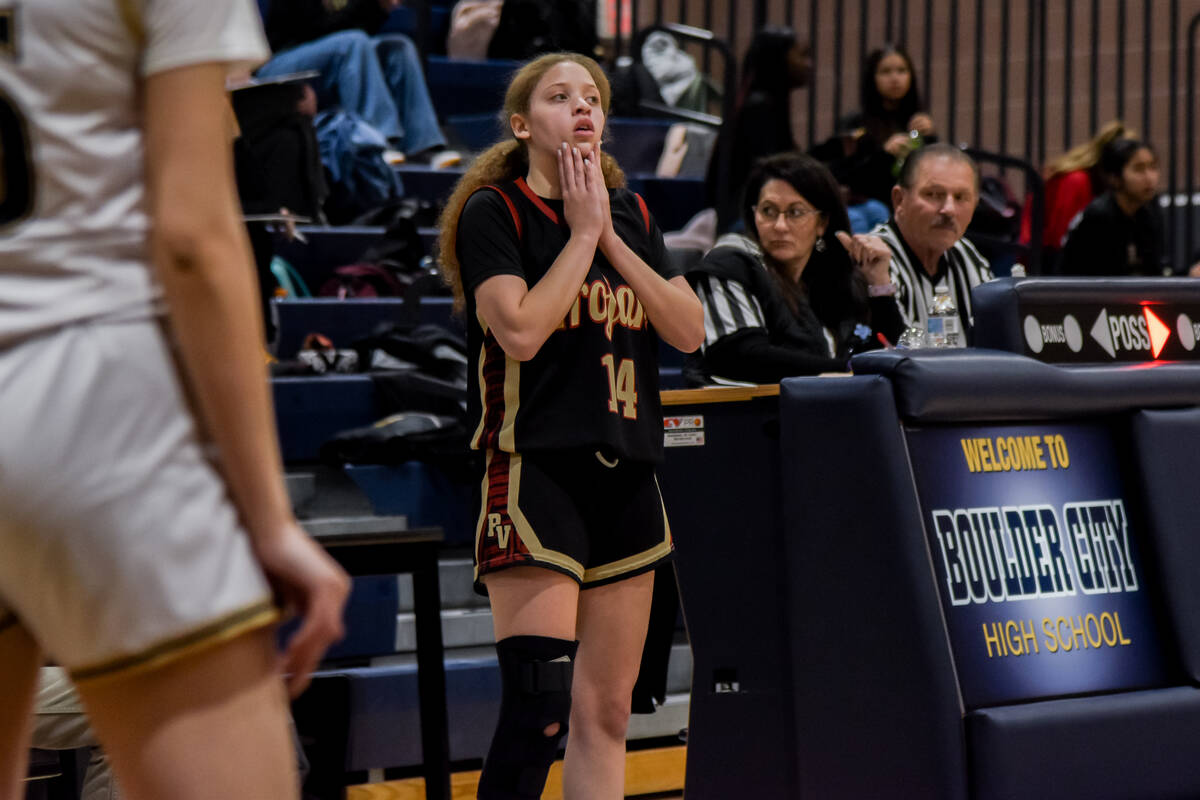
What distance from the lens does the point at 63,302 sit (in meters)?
1.17

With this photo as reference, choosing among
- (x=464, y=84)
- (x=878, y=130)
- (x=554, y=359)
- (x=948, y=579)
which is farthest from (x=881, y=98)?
(x=554, y=359)

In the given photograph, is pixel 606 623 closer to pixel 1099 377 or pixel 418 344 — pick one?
pixel 1099 377

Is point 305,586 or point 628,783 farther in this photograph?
point 628,783

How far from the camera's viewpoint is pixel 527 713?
105 inches

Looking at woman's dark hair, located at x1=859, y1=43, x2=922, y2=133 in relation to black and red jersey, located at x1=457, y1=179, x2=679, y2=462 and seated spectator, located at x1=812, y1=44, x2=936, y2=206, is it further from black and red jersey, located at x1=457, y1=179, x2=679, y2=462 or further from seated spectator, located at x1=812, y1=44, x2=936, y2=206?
black and red jersey, located at x1=457, y1=179, x2=679, y2=462

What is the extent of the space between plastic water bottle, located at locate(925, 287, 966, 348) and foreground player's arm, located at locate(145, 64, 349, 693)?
278 centimetres

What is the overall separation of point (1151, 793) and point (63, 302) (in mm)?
2635

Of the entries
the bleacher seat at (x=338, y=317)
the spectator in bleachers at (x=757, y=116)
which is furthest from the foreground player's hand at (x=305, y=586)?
the spectator in bleachers at (x=757, y=116)

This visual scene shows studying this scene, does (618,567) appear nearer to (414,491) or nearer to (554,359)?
(554,359)

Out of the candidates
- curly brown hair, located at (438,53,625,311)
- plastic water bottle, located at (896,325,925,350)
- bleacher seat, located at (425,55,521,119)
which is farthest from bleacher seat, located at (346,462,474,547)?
bleacher seat, located at (425,55,521,119)

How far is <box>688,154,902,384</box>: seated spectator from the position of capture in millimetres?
3766

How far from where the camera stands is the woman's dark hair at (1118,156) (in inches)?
278

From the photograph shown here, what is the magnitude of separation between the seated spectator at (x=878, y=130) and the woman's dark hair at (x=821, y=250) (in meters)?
2.58

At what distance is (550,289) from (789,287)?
1396 mm
